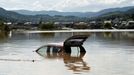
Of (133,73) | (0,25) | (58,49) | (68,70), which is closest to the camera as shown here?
(133,73)

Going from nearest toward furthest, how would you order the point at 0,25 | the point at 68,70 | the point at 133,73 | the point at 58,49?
the point at 133,73 → the point at 68,70 → the point at 58,49 → the point at 0,25

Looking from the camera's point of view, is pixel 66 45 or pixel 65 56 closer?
pixel 65 56

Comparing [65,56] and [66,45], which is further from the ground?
[66,45]

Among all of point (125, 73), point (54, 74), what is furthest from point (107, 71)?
point (54, 74)

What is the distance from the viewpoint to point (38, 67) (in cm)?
2395

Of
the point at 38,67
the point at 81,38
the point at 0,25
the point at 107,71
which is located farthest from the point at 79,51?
the point at 0,25

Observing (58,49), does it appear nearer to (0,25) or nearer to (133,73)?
(133,73)

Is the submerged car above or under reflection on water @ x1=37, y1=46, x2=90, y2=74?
above

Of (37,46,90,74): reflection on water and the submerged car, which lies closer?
(37,46,90,74): reflection on water

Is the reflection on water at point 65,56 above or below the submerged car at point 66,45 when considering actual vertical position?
below

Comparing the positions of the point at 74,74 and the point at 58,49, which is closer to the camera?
the point at 74,74

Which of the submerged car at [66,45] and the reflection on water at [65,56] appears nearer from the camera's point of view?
the reflection on water at [65,56]

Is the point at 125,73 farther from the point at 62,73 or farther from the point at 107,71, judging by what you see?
the point at 62,73

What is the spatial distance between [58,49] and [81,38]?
8.27 feet
